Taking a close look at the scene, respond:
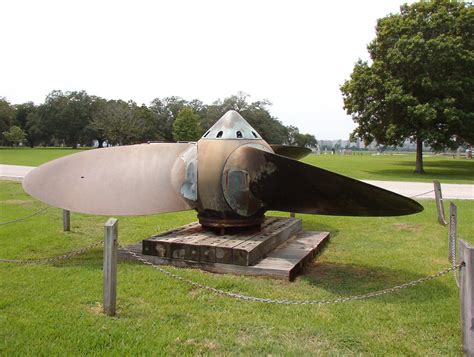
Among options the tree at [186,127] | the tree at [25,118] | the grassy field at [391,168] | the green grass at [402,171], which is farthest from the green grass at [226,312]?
the tree at [25,118]

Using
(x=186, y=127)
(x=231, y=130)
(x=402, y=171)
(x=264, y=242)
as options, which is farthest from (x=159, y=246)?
(x=186, y=127)

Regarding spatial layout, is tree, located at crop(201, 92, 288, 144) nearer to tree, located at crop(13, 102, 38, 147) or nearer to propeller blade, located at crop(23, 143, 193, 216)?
tree, located at crop(13, 102, 38, 147)

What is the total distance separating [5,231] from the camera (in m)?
8.77

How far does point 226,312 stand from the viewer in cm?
470

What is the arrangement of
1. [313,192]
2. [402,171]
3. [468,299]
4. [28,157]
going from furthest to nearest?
[28,157] < [402,171] < [313,192] < [468,299]

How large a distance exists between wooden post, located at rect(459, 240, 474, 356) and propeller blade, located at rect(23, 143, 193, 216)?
4.17 metres

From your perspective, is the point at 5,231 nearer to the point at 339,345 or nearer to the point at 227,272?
the point at 227,272

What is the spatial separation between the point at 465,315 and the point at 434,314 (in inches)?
41.5

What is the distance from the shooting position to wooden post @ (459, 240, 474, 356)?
143 inches

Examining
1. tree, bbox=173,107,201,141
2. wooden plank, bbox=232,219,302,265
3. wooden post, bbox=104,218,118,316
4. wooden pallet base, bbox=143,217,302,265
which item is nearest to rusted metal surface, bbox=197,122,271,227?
wooden pallet base, bbox=143,217,302,265

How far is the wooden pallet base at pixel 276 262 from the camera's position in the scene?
5875 millimetres

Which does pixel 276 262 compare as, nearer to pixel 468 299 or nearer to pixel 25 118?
pixel 468 299

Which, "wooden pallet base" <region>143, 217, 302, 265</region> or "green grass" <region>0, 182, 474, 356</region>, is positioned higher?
"wooden pallet base" <region>143, 217, 302, 265</region>

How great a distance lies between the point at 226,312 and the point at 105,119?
64.7 meters
